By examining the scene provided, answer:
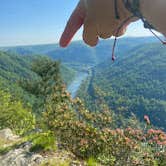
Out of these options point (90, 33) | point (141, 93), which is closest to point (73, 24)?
point (90, 33)

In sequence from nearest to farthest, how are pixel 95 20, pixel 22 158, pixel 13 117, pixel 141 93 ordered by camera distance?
pixel 95 20, pixel 22 158, pixel 13 117, pixel 141 93

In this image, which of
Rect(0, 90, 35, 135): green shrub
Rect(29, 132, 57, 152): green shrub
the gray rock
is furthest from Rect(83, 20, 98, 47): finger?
Rect(0, 90, 35, 135): green shrub

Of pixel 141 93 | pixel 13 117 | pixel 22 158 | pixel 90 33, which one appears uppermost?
pixel 90 33

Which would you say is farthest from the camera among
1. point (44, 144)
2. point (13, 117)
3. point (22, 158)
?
point (13, 117)

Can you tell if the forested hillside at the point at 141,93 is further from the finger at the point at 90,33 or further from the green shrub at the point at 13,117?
the finger at the point at 90,33

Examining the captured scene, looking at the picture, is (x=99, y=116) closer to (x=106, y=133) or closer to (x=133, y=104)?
(x=106, y=133)

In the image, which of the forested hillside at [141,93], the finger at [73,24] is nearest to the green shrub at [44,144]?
the finger at [73,24]

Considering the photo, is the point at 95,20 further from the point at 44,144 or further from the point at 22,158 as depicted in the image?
the point at 44,144
